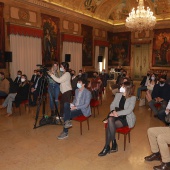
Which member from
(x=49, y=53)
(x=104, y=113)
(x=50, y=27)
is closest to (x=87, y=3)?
(x=50, y=27)

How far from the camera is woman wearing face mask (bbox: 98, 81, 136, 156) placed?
3807mm

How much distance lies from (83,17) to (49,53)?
4506 mm

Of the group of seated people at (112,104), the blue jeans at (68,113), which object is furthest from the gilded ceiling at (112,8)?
the blue jeans at (68,113)

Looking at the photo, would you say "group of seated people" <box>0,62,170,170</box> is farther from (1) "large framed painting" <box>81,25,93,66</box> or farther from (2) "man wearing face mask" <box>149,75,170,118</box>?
(1) "large framed painting" <box>81,25,93,66</box>

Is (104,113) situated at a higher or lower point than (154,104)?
lower

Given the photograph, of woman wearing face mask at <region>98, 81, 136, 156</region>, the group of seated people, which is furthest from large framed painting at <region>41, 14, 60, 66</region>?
woman wearing face mask at <region>98, 81, 136, 156</region>

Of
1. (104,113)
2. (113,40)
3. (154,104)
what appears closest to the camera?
(154,104)

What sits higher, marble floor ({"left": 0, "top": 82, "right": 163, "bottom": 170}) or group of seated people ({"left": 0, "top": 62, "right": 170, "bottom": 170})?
group of seated people ({"left": 0, "top": 62, "right": 170, "bottom": 170})

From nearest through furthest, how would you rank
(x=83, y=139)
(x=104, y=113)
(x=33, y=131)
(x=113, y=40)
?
1. (x=83, y=139)
2. (x=33, y=131)
3. (x=104, y=113)
4. (x=113, y=40)

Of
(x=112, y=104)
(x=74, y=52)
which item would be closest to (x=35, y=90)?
(x=112, y=104)

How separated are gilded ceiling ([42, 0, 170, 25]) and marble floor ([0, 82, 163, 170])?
32.6 ft

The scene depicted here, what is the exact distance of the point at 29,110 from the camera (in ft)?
22.9

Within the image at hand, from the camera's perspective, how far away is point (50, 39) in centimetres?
1233

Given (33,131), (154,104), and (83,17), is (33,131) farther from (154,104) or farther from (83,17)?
(83,17)
